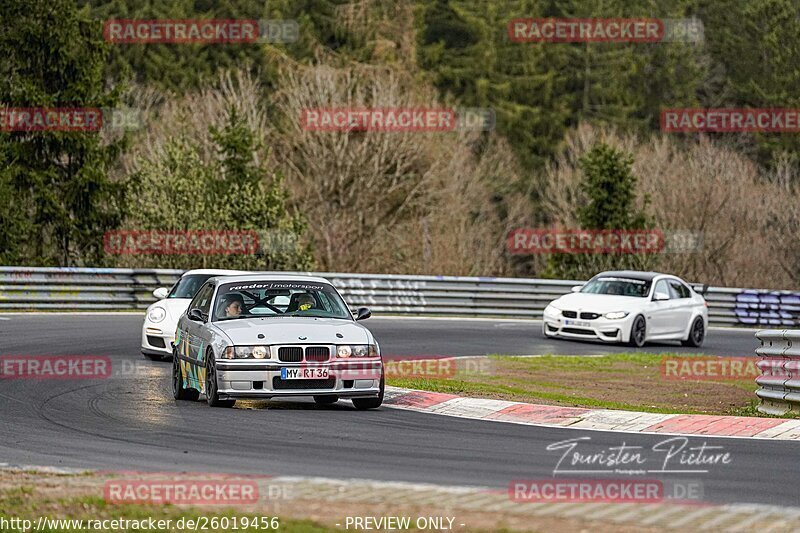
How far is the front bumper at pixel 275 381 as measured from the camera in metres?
13.4

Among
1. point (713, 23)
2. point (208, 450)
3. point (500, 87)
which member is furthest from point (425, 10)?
point (208, 450)

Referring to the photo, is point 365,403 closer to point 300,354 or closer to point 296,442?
point 300,354

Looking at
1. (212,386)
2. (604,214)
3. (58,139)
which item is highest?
(58,139)

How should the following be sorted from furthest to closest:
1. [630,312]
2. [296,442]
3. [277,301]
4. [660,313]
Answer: [660,313] < [630,312] < [277,301] < [296,442]

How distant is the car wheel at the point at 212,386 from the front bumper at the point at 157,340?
5.58m

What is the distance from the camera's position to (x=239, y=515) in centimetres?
810

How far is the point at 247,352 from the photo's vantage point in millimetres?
13461

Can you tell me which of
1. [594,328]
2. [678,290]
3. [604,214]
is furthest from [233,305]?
[604,214]

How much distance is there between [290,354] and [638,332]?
1341 cm

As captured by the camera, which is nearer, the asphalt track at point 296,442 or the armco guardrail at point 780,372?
the asphalt track at point 296,442

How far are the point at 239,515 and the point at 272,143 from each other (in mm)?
46517

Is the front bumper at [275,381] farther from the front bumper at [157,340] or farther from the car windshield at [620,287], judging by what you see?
the car windshield at [620,287]

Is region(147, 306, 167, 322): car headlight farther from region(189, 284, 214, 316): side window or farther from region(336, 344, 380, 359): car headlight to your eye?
region(336, 344, 380, 359): car headlight

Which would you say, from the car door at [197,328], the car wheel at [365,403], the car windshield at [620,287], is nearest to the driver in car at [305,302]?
the car door at [197,328]
